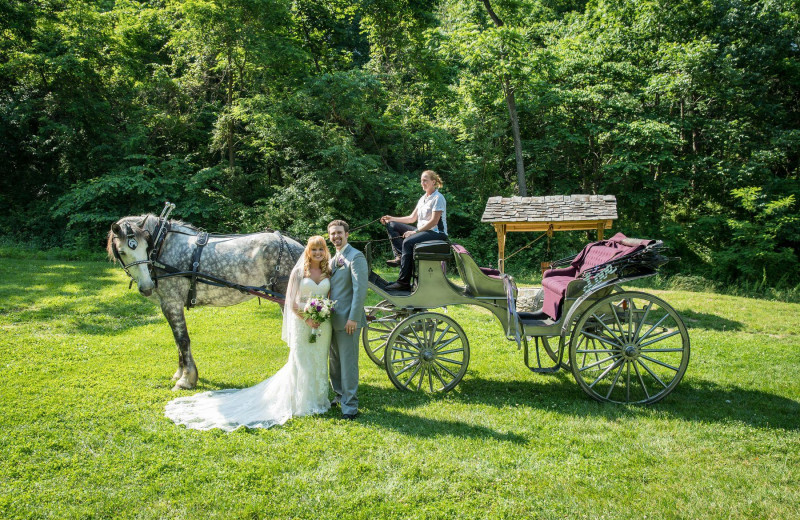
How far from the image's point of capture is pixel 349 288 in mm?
5648

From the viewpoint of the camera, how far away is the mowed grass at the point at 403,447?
13.0 feet

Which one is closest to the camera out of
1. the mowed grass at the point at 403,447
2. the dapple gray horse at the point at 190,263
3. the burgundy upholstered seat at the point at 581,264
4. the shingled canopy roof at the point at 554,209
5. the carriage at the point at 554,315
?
the mowed grass at the point at 403,447

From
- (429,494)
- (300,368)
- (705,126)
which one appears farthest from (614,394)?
(705,126)

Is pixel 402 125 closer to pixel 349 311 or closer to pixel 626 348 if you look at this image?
pixel 349 311

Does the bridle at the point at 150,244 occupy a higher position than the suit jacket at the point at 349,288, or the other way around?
the bridle at the point at 150,244

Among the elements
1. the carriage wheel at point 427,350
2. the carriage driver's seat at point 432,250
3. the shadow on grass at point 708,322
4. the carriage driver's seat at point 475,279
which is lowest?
the shadow on grass at point 708,322

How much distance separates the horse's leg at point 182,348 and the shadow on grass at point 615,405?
7.16ft

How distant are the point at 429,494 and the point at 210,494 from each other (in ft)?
5.76

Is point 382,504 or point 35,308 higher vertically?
point 35,308

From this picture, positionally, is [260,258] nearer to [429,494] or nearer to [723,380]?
[429,494]

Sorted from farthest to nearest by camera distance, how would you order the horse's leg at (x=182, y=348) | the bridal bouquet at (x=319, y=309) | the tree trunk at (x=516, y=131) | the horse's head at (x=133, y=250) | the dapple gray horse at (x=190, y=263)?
the tree trunk at (x=516, y=131) < the horse's leg at (x=182, y=348) < the dapple gray horse at (x=190, y=263) < the horse's head at (x=133, y=250) < the bridal bouquet at (x=319, y=309)

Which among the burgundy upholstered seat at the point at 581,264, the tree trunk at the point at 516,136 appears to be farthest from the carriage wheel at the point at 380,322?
the tree trunk at the point at 516,136

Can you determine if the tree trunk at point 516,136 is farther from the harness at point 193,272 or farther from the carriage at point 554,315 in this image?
the harness at point 193,272

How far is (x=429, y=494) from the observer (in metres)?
4.05
